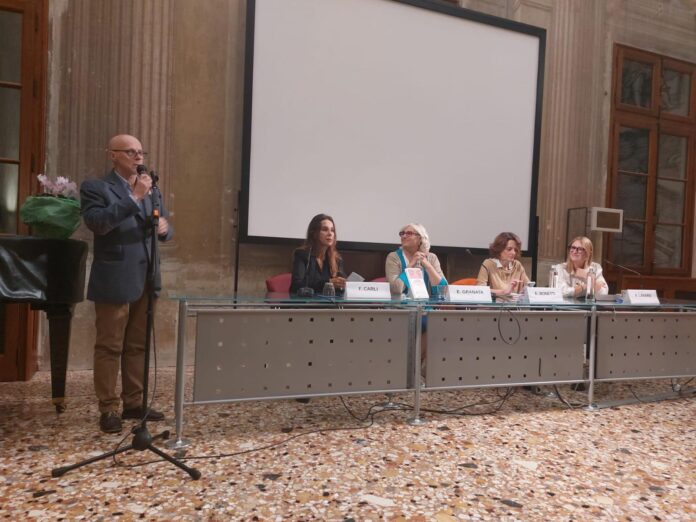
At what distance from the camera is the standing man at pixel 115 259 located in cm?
204

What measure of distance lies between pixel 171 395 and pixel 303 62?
258cm

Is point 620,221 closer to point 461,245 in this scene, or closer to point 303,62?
point 461,245

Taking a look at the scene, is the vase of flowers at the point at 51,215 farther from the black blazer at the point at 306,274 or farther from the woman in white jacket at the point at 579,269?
the woman in white jacket at the point at 579,269

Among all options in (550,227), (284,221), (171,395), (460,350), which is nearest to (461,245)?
(550,227)

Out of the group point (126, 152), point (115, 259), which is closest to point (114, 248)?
point (115, 259)

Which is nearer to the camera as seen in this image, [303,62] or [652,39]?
[303,62]

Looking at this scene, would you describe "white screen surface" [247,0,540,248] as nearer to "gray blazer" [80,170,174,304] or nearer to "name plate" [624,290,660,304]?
"gray blazer" [80,170,174,304]

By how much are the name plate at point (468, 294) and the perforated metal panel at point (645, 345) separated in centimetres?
75

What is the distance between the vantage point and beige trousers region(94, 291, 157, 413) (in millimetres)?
2135

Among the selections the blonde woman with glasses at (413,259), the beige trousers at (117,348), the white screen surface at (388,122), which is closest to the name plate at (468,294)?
the blonde woman with glasses at (413,259)

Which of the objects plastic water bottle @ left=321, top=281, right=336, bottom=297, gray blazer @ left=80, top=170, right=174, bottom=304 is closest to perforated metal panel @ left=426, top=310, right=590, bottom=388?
plastic water bottle @ left=321, top=281, right=336, bottom=297

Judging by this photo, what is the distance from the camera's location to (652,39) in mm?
5180

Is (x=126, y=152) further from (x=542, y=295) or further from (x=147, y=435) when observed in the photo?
(x=542, y=295)

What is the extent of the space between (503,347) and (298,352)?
3.64 feet
